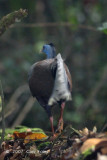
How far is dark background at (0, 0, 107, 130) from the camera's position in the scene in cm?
924

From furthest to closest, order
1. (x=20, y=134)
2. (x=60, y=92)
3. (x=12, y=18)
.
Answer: (x=20, y=134)
(x=12, y=18)
(x=60, y=92)

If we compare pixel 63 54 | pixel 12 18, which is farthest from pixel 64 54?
pixel 12 18

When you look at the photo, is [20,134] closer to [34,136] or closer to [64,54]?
[34,136]

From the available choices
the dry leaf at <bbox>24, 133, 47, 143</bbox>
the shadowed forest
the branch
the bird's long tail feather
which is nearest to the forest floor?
the dry leaf at <bbox>24, 133, 47, 143</bbox>

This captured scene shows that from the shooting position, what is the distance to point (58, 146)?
3180 millimetres

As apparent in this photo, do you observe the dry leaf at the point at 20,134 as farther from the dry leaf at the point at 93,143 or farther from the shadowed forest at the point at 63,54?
the shadowed forest at the point at 63,54

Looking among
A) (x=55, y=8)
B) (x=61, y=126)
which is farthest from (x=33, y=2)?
(x=61, y=126)

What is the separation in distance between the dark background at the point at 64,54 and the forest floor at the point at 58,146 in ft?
→ 16.0

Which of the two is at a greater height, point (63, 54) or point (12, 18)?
point (63, 54)

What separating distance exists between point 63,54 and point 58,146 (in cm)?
694

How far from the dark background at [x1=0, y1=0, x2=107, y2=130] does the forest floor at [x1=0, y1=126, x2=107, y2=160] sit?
489cm

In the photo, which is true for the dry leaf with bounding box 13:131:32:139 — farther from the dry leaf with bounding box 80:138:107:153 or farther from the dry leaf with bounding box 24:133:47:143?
the dry leaf with bounding box 80:138:107:153

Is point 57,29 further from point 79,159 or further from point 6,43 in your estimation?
point 79,159

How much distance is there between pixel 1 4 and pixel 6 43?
99 cm
